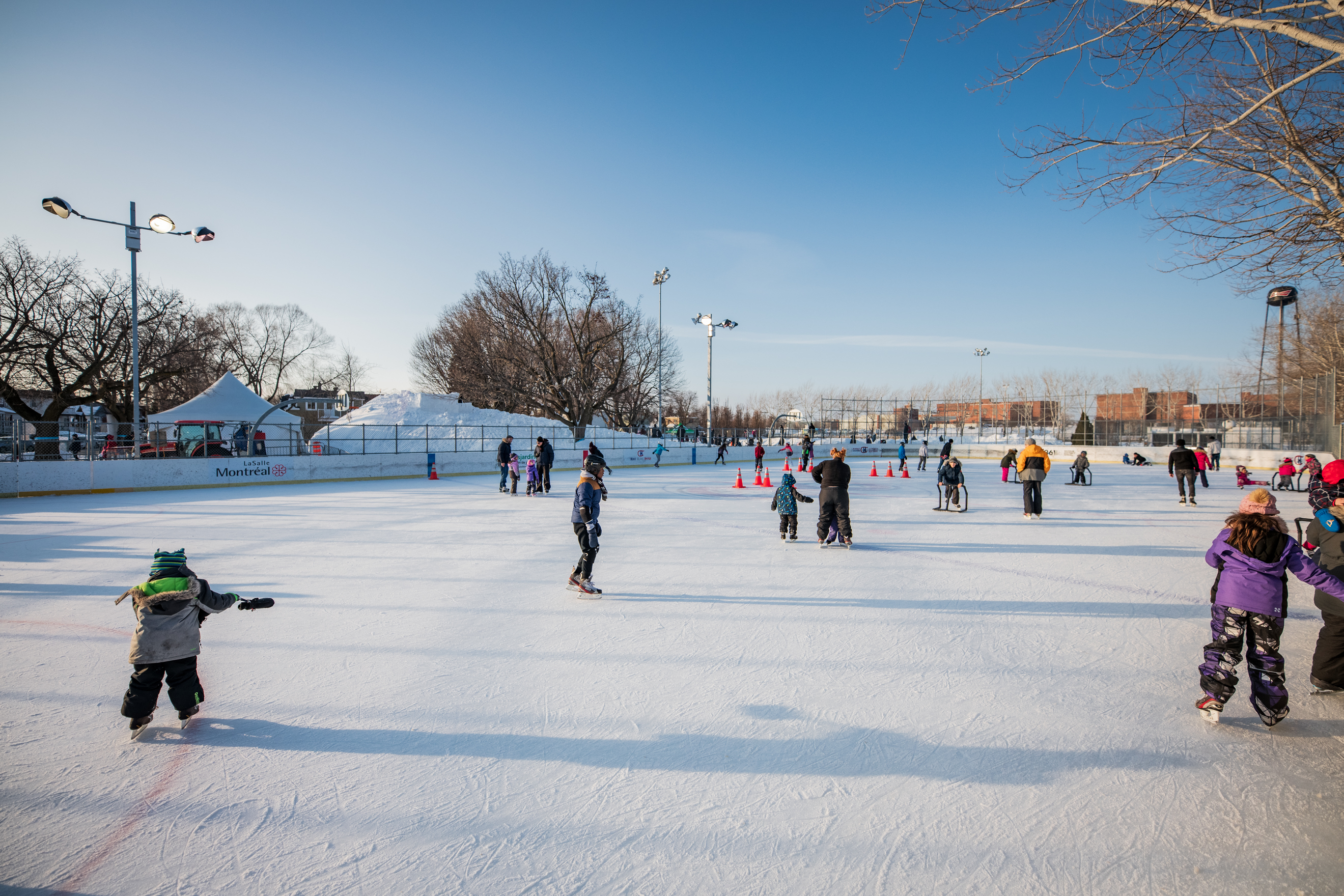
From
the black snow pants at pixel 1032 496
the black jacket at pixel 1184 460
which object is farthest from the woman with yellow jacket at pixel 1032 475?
the black jacket at pixel 1184 460

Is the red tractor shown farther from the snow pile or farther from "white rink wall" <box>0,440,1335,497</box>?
the snow pile

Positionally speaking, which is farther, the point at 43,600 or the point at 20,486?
the point at 20,486

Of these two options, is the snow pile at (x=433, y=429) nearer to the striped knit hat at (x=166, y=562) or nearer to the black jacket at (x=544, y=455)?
the black jacket at (x=544, y=455)

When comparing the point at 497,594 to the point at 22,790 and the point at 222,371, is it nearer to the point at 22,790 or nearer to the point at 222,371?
the point at 22,790

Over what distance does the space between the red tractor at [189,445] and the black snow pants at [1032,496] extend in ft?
70.1

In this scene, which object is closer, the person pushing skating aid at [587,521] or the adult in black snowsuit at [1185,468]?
the person pushing skating aid at [587,521]

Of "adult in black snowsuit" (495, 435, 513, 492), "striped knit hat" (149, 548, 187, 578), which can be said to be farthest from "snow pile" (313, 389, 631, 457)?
"striped knit hat" (149, 548, 187, 578)

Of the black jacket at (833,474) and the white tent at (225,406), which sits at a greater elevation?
the white tent at (225,406)

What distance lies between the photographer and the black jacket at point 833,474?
833 cm

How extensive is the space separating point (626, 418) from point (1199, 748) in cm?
4089

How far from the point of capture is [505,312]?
125ft

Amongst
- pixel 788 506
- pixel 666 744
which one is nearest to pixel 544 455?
pixel 788 506

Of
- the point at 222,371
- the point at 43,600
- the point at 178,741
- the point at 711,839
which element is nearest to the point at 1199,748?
the point at 711,839

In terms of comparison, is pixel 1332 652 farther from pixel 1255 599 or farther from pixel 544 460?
pixel 544 460
